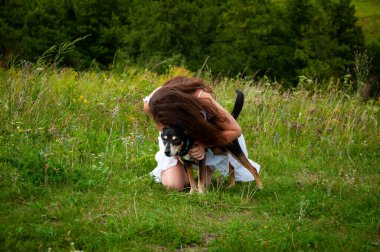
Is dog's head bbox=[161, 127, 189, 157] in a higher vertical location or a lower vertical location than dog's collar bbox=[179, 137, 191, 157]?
higher

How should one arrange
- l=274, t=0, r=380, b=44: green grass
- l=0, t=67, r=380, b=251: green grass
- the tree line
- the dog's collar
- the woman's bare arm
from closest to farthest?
l=0, t=67, r=380, b=251: green grass < the dog's collar < the woman's bare arm < the tree line < l=274, t=0, r=380, b=44: green grass

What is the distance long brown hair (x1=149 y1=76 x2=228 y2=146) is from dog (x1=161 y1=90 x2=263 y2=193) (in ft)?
0.28

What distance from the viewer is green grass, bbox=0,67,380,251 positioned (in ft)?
12.2

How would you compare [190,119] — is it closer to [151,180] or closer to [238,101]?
[238,101]

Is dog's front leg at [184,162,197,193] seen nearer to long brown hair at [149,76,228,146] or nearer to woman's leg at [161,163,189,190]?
woman's leg at [161,163,189,190]

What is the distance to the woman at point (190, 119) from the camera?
4512 millimetres

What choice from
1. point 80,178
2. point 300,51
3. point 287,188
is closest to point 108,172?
point 80,178

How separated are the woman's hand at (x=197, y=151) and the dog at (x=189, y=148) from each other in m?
0.04

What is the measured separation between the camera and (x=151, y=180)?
5.12 m

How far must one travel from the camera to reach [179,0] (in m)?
44.2

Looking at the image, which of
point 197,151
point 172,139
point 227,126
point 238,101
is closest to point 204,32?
point 238,101

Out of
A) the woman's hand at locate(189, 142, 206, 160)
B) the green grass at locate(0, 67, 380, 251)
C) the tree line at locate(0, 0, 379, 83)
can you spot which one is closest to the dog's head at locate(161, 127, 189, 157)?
the woman's hand at locate(189, 142, 206, 160)

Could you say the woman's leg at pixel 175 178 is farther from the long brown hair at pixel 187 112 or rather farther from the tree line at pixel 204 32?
the tree line at pixel 204 32

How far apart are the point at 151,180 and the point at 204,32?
40.7 metres
